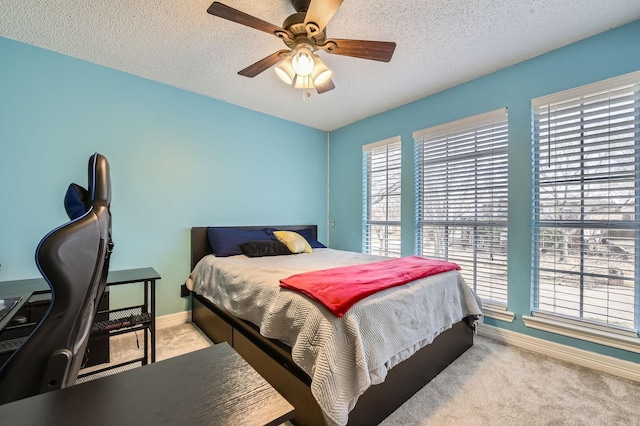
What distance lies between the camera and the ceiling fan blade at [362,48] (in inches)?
67.5

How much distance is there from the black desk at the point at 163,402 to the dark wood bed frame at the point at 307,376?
3.02ft

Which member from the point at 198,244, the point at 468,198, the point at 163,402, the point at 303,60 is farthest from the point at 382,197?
the point at 163,402

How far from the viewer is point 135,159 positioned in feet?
8.90

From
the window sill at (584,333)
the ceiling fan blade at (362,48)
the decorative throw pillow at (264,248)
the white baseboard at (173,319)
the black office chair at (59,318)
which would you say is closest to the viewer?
the black office chair at (59,318)

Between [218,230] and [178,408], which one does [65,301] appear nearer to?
[178,408]

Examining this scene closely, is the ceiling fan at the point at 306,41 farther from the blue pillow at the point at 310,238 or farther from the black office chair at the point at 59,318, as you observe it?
the blue pillow at the point at 310,238

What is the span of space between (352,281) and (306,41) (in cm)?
156

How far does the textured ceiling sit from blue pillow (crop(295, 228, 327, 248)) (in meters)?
1.89

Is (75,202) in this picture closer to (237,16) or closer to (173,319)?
(237,16)

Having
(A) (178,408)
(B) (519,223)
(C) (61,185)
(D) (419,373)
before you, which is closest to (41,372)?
(A) (178,408)

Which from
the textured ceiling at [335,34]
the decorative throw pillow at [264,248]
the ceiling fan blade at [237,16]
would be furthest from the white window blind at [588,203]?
the decorative throw pillow at [264,248]

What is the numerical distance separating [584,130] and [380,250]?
230cm

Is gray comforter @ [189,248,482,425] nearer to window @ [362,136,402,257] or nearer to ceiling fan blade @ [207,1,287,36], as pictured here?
window @ [362,136,402,257]

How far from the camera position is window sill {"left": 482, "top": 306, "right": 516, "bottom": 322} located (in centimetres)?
249
